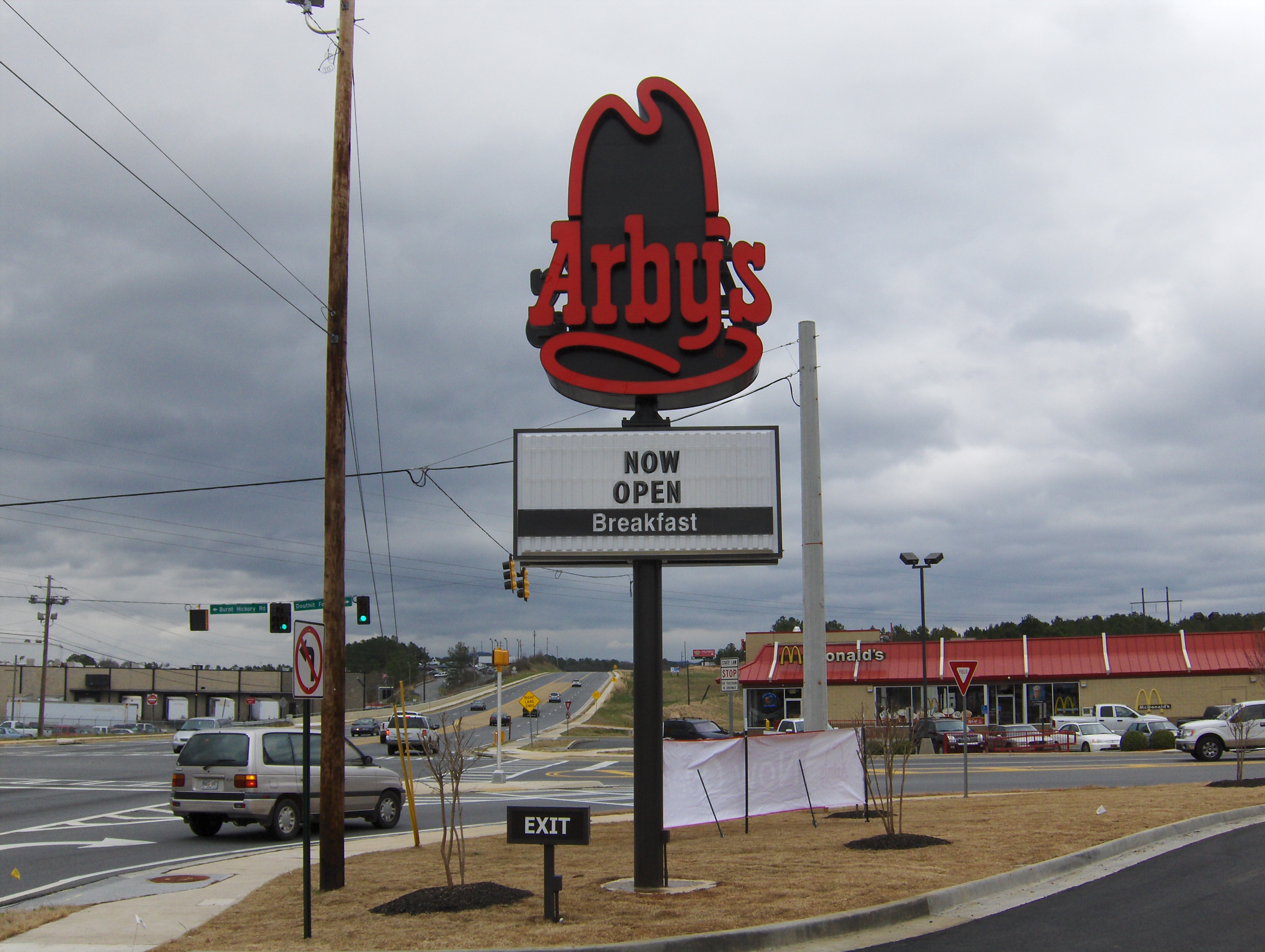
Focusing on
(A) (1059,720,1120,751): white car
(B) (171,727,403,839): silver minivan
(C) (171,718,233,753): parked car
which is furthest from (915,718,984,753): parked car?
(B) (171,727,403,839): silver minivan

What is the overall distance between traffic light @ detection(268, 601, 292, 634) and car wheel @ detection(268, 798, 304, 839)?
114 inches

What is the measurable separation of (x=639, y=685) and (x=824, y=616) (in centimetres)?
894

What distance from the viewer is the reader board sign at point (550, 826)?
9.04 meters

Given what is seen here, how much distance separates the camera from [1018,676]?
56375mm

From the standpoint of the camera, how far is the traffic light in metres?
15.5

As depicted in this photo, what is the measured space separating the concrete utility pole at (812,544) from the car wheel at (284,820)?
29.0 ft

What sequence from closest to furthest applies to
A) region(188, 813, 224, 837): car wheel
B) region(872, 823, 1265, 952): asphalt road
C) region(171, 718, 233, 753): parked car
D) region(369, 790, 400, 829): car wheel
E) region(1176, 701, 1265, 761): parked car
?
region(872, 823, 1265, 952): asphalt road < region(188, 813, 224, 837): car wheel < region(369, 790, 400, 829): car wheel < region(1176, 701, 1265, 761): parked car < region(171, 718, 233, 753): parked car

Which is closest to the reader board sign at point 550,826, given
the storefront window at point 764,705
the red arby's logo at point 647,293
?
the red arby's logo at point 647,293

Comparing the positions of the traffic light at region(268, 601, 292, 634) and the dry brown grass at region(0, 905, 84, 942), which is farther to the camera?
the traffic light at region(268, 601, 292, 634)

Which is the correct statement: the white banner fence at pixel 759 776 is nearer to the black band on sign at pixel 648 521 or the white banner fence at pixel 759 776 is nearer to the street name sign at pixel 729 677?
the black band on sign at pixel 648 521

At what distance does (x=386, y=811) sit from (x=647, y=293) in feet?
37.1

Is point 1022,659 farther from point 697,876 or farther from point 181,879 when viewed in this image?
point 181,879

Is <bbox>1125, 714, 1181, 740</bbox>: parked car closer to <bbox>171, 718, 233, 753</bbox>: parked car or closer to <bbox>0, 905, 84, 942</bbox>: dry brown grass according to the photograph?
<bbox>171, 718, 233, 753</bbox>: parked car

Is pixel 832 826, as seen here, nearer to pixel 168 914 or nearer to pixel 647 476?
pixel 647 476
